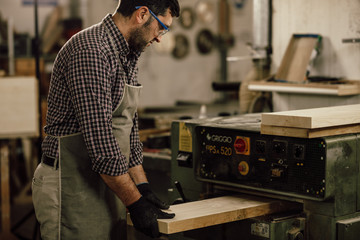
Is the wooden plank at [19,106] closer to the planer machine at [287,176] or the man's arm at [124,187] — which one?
the planer machine at [287,176]

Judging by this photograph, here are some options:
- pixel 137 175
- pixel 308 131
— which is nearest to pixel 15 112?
pixel 137 175

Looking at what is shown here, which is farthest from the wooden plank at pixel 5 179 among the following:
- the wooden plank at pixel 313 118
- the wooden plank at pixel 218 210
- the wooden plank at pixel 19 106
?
the wooden plank at pixel 313 118

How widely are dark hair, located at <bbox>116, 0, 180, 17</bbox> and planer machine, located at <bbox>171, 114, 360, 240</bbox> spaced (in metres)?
0.56

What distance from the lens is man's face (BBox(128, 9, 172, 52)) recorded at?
6.24 ft

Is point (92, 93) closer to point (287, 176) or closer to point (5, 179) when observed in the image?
point (287, 176)

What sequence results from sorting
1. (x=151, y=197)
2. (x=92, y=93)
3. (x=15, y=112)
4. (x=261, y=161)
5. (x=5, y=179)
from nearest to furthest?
(x=92, y=93)
(x=151, y=197)
(x=261, y=161)
(x=5, y=179)
(x=15, y=112)

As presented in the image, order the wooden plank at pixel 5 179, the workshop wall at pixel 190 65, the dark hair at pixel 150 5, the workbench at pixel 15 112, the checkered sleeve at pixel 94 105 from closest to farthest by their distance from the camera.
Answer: the checkered sleeve at pixel 94 105
the dark hair at pixel 150 5
the wooden plank at pixel 5 179
the workbench at pixel 15 112
the workshop wall at pixel 190 65

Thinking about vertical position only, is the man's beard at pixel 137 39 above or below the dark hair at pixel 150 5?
below

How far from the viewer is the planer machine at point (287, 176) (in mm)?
1935

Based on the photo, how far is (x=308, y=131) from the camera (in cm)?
189

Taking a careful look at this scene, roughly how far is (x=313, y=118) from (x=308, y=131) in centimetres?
5

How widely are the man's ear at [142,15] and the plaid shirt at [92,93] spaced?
0.08 meters

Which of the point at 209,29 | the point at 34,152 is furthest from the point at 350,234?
the point at 209,29

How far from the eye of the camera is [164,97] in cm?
860
